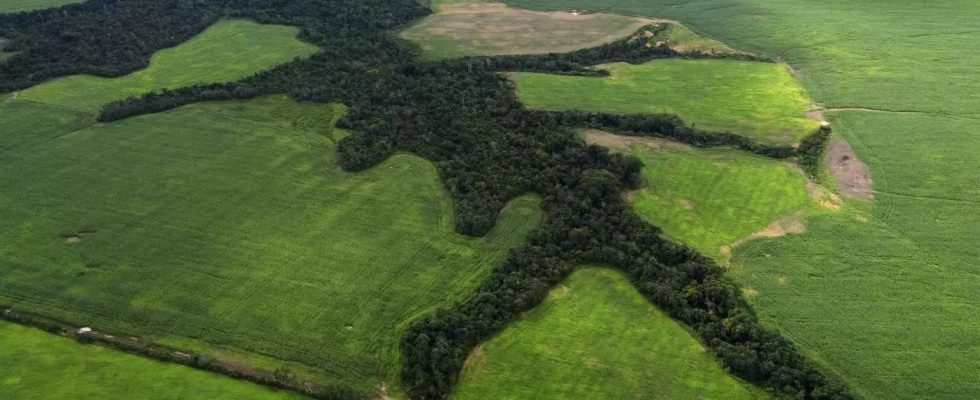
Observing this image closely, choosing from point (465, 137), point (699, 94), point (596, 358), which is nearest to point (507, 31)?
point (699, 94)

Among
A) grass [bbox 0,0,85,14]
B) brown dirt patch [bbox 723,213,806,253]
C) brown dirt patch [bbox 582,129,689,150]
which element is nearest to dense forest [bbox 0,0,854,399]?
brown dirt patch [bbox 582,129,689,150]

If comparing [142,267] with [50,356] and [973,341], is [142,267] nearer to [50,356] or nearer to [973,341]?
[50,356]

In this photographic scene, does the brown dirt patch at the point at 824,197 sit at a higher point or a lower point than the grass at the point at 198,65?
lower

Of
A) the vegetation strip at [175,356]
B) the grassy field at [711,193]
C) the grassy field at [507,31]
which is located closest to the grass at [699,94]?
the grassy field at [711,193]

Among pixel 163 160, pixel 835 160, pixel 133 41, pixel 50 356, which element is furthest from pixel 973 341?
pixel 133 41

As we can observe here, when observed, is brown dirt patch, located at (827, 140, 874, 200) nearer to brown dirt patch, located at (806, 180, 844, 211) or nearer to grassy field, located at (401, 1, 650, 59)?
brown dirt patch, located at (806, 180, 844, 211)

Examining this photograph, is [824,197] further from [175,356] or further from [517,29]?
[175,356]

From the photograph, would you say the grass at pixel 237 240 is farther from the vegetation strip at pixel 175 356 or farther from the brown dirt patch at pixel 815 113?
the brown dirt patch at pixel 815 113
